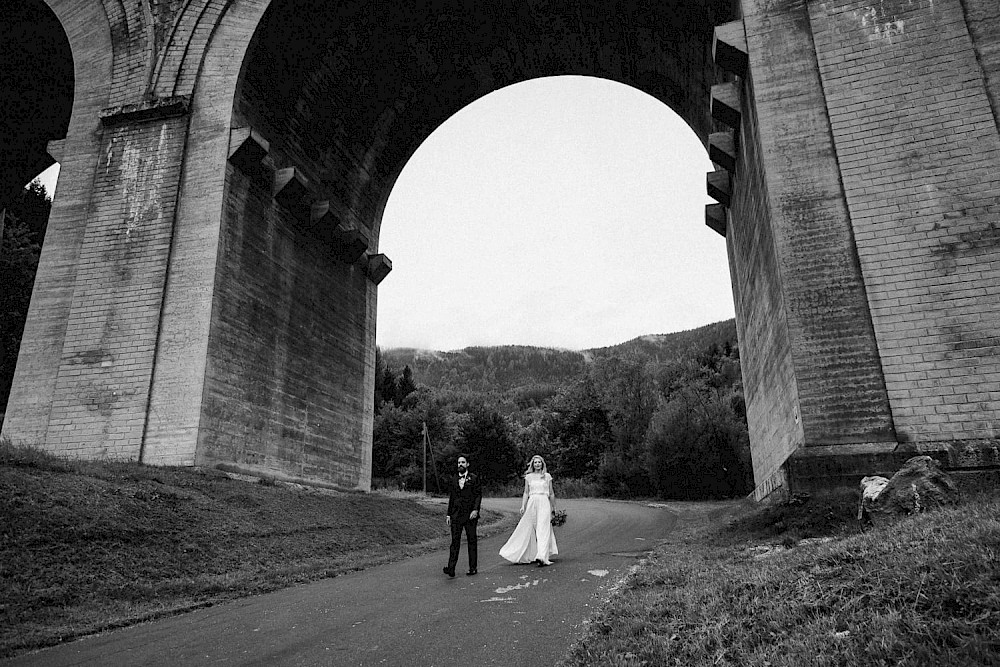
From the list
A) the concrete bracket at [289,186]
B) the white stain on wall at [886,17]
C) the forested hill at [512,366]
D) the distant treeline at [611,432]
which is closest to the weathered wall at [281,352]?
the concrete bracket at [289,186]

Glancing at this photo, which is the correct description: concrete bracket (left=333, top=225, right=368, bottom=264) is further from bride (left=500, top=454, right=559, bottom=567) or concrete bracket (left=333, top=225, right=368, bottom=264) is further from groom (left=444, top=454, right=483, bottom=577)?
groom (left=444, top=454, right=483, bottom=577)

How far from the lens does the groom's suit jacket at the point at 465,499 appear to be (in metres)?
8.15

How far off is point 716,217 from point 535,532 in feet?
32.5

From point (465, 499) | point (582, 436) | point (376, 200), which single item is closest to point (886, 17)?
point (465, 499)

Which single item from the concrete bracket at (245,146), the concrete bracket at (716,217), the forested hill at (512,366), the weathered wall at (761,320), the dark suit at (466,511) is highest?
the forested hill at (512,366)

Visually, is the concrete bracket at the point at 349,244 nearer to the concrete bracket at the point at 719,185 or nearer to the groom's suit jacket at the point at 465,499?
the concrete bracket at the point at 719,185

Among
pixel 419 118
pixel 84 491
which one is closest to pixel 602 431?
pixel 419 118

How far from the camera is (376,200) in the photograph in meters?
19.1

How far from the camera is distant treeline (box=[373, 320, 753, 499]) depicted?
31.4m

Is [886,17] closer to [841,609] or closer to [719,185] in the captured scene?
[719,185]

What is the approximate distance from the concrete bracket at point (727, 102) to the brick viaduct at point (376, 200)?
4 centimetres

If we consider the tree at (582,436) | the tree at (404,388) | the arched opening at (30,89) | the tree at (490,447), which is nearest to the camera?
the arched opening at (30,89)

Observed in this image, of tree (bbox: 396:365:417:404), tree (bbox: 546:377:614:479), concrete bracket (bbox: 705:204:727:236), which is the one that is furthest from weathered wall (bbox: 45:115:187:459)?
tree (bbox: 396:365:417:404)

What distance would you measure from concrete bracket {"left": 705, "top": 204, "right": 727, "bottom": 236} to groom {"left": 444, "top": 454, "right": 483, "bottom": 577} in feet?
33.3
